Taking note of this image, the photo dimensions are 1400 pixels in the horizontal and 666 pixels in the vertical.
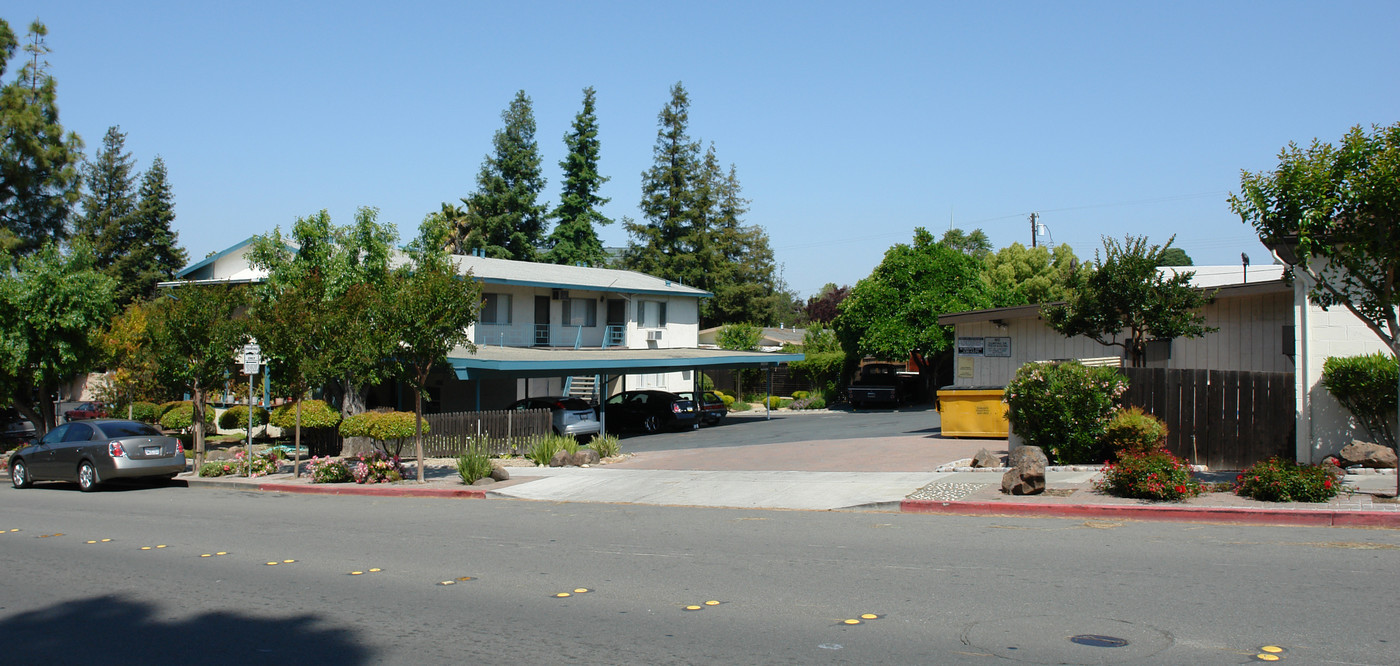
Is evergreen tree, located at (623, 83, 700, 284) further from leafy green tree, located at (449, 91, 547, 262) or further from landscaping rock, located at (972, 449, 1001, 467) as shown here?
landscaping rock, located at (972, 449, 1001, 467)

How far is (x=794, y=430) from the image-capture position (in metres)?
28.9

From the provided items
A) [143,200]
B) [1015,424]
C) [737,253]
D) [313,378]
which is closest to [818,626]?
[1015,424]


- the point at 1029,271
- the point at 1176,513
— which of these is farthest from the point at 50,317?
the point at 1029,271

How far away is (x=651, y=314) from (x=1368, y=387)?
2753 cm

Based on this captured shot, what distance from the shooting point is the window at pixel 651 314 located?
37188mm

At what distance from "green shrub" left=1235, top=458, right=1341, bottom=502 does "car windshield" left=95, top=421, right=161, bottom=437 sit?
741 inches

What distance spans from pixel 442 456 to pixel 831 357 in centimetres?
2454

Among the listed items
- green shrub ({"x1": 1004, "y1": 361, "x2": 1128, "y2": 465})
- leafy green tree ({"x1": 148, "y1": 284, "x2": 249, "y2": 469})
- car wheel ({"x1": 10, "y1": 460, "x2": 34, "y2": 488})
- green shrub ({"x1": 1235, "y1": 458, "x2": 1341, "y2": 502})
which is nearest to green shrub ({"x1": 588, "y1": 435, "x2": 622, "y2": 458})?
leafy green tree ({"x1": 148, "y1": 284, "x2": 249, "y2": 469})

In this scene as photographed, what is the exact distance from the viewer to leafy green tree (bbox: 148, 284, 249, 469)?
64.4 feet

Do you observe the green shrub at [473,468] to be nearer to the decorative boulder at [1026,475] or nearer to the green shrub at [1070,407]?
the decorative boulder at [1026,475]

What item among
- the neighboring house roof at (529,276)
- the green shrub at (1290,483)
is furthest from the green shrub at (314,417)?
the green shrub at (1290,483)

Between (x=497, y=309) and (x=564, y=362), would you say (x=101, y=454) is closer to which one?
(x=564, y=362)

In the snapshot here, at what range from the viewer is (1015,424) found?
15.8 metres

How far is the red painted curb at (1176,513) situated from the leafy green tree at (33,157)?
43.5m
